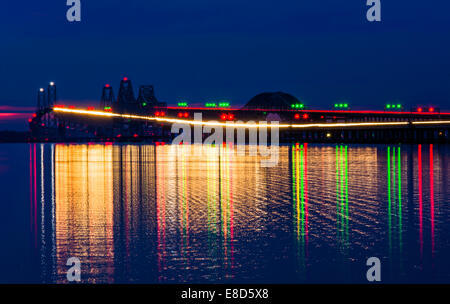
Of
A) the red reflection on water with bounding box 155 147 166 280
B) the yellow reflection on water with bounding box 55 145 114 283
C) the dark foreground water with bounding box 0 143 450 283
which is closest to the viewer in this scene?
the dark foreground water with bounding box 0 143 450 283

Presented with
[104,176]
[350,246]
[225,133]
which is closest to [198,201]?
[350,246]

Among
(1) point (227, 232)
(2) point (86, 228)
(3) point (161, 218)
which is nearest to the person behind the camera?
(1) point (227, 232)

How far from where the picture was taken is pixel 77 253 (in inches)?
511

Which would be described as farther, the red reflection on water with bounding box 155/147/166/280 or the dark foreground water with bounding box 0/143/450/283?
the red reflection on water with bounding box 155/147/166/280

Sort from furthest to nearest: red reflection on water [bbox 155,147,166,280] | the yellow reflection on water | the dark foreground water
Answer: red reflection on water [bbox 155,147,166,280] → the yellow reflection on water → the dark foreground water

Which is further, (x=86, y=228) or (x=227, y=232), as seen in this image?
(x=86, y=228)

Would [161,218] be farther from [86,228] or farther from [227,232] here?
[227,232]

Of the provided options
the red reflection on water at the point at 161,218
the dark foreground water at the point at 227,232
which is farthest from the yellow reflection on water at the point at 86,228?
the red reflection on water at the point at 161,218

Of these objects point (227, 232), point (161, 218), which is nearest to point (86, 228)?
point (161, 218)

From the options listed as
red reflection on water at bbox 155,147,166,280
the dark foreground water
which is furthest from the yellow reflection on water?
red reflection on water at bbox 155,147,166,280

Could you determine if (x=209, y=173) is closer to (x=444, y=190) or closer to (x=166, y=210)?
(x=444, y=190)

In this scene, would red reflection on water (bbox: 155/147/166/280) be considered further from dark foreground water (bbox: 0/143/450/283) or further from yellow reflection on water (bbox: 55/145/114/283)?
yellow reflection on water (bbox: 55/145/114/283)

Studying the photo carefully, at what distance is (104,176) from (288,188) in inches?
456

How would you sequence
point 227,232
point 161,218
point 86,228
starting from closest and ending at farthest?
point 227,232 → point 86,228 → point 161,218
